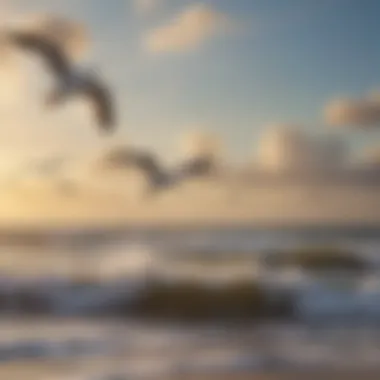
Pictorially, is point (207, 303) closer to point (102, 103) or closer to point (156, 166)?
point (156, 166)

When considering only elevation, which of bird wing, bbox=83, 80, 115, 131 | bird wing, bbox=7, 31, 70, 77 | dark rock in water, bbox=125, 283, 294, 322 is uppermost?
bird wing, bbox=7, 31, 70, 77

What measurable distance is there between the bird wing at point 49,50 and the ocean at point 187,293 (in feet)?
1.09

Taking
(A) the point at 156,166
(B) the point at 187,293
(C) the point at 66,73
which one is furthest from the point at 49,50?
(B) the point at 187,293

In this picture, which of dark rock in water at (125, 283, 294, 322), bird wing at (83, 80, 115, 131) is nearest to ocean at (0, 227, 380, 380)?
dark rock in water at (125, 283, 294, 322)

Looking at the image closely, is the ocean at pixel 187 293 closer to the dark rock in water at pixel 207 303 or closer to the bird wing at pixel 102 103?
the dark rock in water at pixel 207 303

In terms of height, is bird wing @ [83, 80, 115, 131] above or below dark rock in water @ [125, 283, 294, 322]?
above

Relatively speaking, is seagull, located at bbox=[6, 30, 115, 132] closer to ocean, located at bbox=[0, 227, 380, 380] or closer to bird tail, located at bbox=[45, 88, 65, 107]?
bird tail, located at bbox=[45, 88, 65, 107]

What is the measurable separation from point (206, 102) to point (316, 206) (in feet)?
1.03

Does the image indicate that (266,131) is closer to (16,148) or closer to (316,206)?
(316,206)

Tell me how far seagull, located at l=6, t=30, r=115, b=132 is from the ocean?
0.24m

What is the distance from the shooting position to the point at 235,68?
150cm

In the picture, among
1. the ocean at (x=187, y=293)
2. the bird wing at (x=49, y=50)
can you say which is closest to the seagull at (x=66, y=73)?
the bird wing at (x=49, y=50)

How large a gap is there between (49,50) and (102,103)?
6.0 inches

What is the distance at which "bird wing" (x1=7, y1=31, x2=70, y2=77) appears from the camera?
1477 mm
